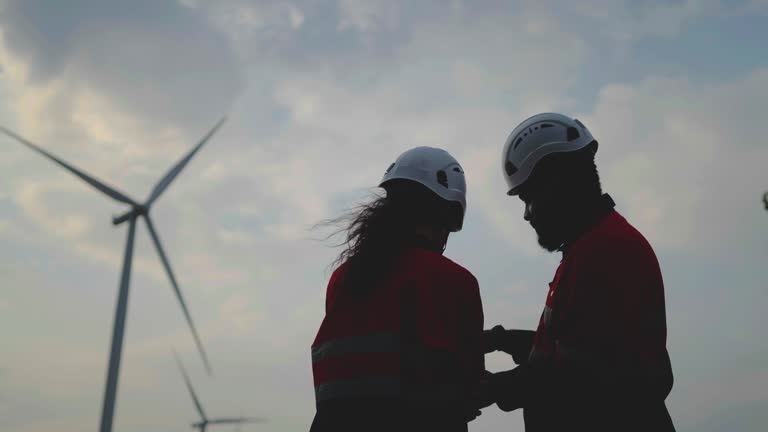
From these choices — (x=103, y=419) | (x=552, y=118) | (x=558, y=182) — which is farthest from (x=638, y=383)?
(x=103, y=419)

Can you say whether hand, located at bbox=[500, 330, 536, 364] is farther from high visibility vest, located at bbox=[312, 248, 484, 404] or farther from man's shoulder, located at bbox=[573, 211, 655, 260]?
high visibility vest, located at bbox=[312, 248, 484, 404]

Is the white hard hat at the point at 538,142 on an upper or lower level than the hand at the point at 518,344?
upper

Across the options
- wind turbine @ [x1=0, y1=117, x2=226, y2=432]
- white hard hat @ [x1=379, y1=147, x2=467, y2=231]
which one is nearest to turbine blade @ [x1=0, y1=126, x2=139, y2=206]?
wind turbine @ [x1=0, y1=117, x2=226, y2=432]

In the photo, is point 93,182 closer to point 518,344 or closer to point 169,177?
point 169,177

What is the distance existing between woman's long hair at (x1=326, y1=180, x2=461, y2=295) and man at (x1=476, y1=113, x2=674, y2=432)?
1.22m

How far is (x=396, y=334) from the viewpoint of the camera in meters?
5.82

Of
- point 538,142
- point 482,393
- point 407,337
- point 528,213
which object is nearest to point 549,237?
point 528,213

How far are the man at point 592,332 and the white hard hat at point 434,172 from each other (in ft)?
2.73

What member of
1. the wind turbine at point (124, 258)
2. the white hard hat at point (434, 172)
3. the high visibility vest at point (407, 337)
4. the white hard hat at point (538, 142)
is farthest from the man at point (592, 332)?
the wind turbine at point (124, 258)

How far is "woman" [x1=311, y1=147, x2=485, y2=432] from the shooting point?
5.66 meters

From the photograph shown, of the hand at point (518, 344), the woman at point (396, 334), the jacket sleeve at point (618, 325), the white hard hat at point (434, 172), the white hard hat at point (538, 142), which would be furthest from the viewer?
the hand at point (518, 344)

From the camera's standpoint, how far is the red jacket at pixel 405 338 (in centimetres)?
570

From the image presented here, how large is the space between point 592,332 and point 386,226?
1.97 m

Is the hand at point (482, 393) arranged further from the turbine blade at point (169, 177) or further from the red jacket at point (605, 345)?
the turbine blade at point (169, 177)
